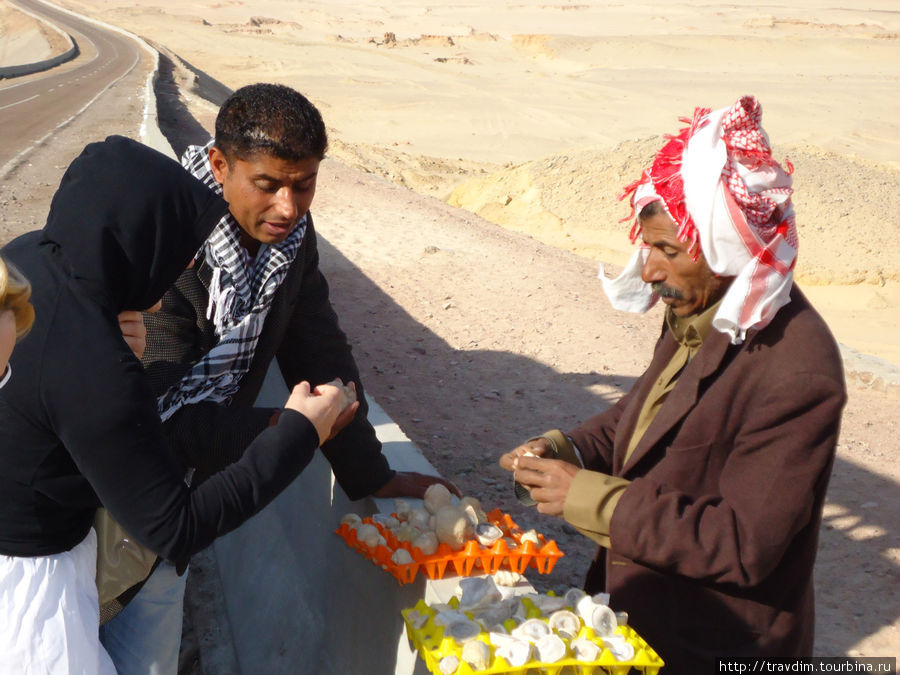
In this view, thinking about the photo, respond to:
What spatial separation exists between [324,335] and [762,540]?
5.83ft

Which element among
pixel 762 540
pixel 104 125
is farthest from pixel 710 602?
pixel 104 125

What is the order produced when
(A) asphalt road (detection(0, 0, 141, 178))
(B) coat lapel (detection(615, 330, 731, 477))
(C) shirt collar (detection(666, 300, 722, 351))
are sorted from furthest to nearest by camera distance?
(A) asphalt road (detection(0, 0, 141, 178)), (C) shirt collar (detection(666, 300, 722, 351)), (B) coat lapel (detection(615, 330, 731, 477))

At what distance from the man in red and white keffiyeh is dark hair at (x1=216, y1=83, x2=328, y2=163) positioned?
1.07 metres

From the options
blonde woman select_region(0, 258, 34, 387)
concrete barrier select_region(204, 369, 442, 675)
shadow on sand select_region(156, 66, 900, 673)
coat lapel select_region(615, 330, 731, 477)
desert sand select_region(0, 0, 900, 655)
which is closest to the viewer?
blonde woman select_region(0, 258, 34, 387)

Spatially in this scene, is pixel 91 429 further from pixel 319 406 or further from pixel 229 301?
pixel 229 301

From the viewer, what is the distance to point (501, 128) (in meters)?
28.8

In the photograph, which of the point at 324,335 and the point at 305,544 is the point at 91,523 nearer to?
the point at 324,335

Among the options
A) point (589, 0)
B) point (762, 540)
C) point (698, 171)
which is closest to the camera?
point (762, 540)

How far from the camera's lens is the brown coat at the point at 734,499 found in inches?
84.8

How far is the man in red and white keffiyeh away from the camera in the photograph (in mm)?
2174

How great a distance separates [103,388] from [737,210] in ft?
5.22

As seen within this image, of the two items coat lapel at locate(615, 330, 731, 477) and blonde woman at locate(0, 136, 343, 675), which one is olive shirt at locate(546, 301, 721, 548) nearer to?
coat lapel at locate(615, 330, 731, 477)

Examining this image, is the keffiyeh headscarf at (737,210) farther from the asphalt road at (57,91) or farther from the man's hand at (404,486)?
the asphalt road at (57,91)

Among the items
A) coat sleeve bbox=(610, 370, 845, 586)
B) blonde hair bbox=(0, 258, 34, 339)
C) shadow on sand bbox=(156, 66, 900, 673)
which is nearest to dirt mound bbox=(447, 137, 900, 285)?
shadow on sand bbox=(156, 66, 900, 673)
